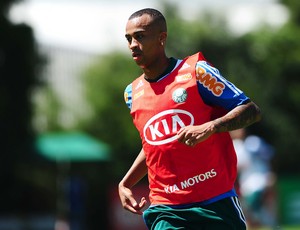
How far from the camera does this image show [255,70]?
35.7 m

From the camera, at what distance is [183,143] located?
6027 mm

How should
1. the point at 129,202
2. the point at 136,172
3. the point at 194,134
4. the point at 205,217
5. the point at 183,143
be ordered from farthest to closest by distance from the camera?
the point at 136,172
the point at 129,202
the point at 205,217
the point at 183,143
the point at 194,134

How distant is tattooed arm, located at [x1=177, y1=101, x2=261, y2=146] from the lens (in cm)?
574

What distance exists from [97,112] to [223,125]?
83.8 feet

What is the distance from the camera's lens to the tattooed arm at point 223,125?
5.74 metres

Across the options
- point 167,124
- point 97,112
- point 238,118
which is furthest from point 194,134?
point 97,112

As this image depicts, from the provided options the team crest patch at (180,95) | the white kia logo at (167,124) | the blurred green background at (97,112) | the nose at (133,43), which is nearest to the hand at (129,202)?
the white kia logo at (167,124)

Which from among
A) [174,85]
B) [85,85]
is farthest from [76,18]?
[174,85]

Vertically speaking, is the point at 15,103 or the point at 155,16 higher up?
the point at 15,103

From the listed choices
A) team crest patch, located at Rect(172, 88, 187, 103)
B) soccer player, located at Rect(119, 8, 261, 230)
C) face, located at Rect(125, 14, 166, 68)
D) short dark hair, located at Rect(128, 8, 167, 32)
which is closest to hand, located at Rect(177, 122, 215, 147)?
soccer player, located at Rect(119, 8, 261, 230)

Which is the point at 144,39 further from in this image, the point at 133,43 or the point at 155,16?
the point at 155,16

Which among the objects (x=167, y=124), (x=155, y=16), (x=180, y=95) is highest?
(x=155, y=16)

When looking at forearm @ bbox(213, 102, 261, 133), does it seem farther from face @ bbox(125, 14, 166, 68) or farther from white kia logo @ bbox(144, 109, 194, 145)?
face @ bbox(125, 14, 166, 68)

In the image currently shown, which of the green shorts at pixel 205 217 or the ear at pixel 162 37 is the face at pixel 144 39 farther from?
the green shorts at pixel 205 217
